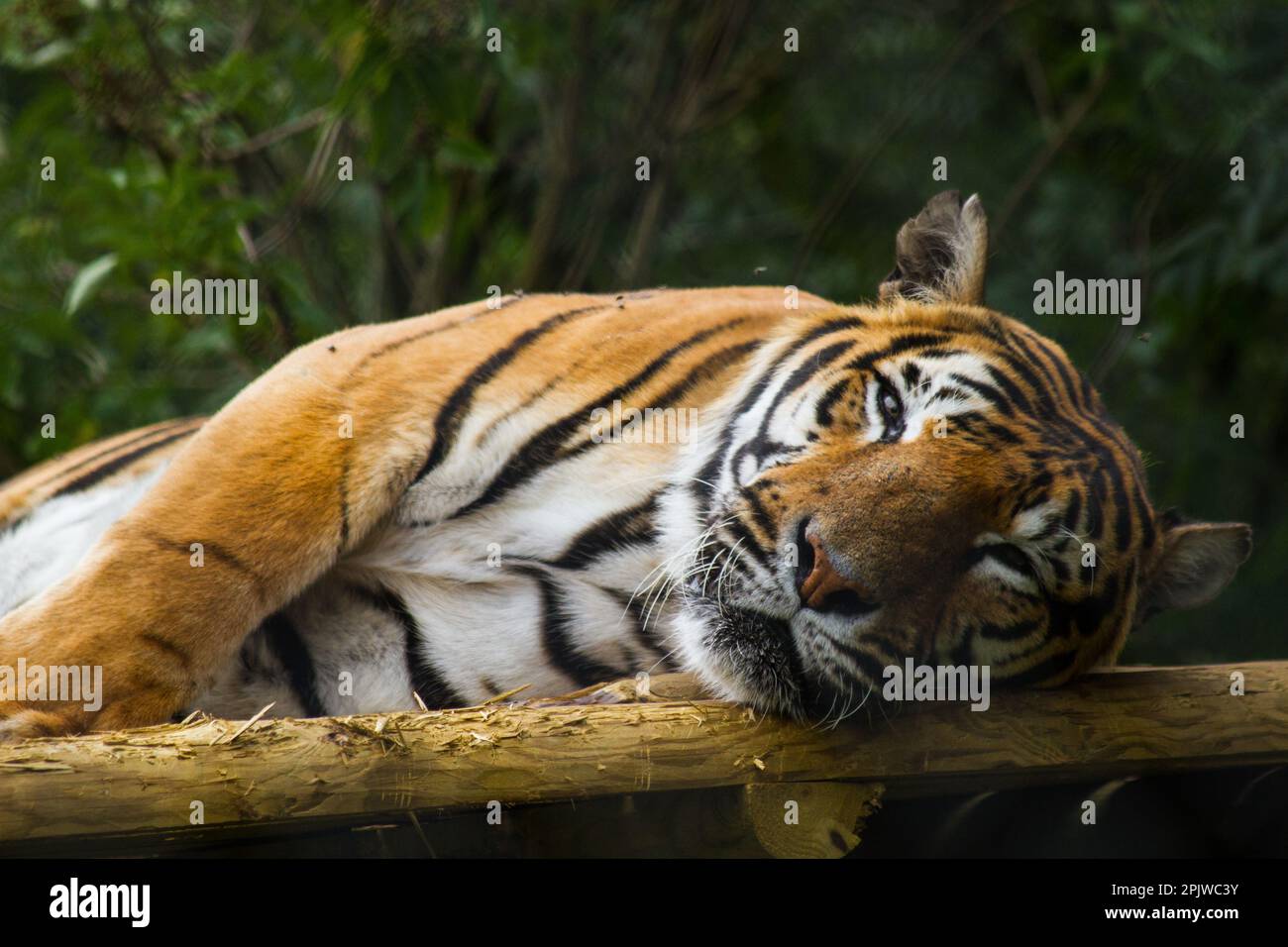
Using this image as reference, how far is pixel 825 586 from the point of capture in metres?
1.91

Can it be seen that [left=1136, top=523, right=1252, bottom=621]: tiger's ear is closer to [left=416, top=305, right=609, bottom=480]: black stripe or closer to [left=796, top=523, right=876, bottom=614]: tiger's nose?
[left=796, top=523, right=876, bottom=614]: tiger's nose

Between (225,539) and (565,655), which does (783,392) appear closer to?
(565,655)

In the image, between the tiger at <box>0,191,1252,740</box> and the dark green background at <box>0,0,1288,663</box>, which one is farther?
the dark green background at <box>0,0,1288,663</box>

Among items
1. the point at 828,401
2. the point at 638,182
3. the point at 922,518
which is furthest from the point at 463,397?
the point at 638,182

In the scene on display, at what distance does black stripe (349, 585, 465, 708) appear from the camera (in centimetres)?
239

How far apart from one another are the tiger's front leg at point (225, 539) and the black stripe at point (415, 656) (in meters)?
0.18

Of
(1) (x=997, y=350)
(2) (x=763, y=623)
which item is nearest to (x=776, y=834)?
(2) (x=763, y=623)

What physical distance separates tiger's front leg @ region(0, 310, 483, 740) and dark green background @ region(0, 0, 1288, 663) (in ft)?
3.94

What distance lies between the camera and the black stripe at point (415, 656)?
94.0 inches

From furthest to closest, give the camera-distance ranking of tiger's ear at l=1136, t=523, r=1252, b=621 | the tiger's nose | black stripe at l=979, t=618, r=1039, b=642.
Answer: tiger's ear at l=1136, t=523, r=1252, b=621 → black stripe at l=979, t=618, r=1039, b=642 → the tiger's nose

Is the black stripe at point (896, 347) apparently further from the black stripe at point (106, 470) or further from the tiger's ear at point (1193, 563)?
the black stripe at point (106, 470)

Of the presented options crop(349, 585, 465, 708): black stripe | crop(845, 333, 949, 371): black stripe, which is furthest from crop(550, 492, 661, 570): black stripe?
crop(845, 333, 949, 371): black stripe

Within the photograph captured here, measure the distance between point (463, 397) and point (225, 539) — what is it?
1.56 feet

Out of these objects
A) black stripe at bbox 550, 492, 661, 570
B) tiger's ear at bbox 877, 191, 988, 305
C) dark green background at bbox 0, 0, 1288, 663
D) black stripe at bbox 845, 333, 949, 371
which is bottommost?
black stripe at bbox 550, 492, 661, 570
